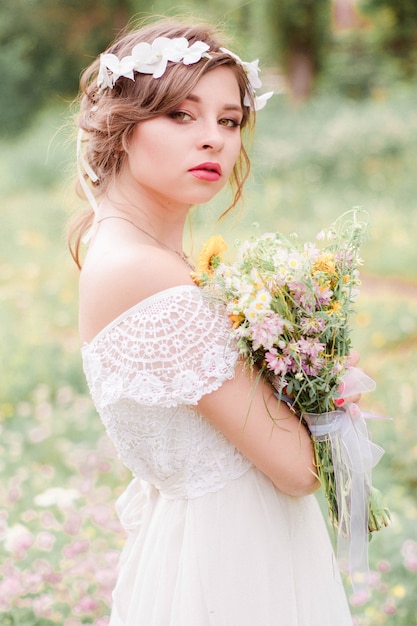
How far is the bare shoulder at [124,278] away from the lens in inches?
60.7

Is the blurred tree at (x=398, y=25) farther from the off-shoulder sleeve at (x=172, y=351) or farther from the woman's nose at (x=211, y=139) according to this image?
the off-shoulder sleeve at (x=172, y=351)

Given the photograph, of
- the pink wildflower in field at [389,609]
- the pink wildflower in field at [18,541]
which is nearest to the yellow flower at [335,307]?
the pink wildflower in field at [389,609]

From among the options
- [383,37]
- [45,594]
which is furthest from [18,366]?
[383,37]

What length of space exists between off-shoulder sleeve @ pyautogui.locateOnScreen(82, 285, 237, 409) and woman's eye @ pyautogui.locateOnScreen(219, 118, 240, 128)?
42cm

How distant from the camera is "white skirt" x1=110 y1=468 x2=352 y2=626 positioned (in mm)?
1647

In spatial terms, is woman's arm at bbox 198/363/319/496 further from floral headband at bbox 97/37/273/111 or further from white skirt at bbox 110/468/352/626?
floral headband at bbox 97/37/273/111

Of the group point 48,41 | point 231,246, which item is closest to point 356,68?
point 48,41

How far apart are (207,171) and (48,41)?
424 inches

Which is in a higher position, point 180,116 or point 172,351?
point 180,116

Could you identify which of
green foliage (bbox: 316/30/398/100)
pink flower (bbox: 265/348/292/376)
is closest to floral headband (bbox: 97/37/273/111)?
pink flower (bbox: 265/348/292/376)

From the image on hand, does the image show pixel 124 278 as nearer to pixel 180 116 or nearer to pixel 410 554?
pixel 180 116

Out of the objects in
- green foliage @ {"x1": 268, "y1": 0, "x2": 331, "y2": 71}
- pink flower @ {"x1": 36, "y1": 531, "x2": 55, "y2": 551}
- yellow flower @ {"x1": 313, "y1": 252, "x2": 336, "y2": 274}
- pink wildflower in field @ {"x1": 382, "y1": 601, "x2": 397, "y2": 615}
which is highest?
green foliage @ {"x1": 268, "y1": 0, "x2": 331, "y2": 71}

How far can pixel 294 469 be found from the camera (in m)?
1.59

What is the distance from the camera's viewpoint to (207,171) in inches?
66.2
